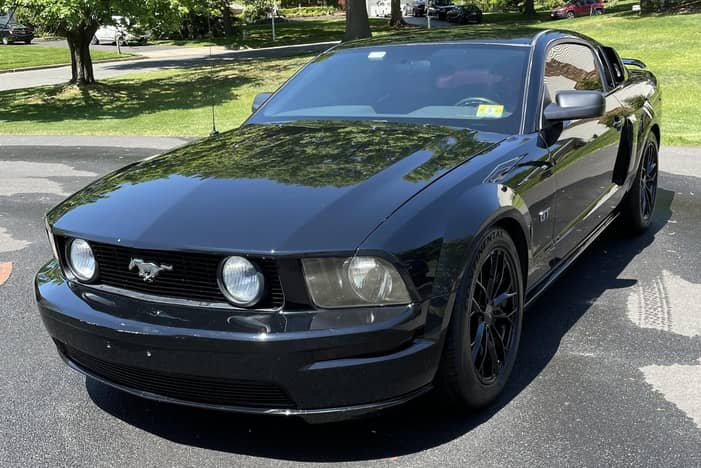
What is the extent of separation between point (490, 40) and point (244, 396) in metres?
2.68

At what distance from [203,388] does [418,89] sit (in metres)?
2.19

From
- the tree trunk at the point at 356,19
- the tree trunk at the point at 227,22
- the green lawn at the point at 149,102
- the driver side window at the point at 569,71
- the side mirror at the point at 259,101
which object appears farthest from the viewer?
the tree trunk at the point at 227,22

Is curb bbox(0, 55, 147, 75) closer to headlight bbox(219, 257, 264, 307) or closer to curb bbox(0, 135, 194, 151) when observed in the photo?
curb bbox(0, 135, 194, 151)

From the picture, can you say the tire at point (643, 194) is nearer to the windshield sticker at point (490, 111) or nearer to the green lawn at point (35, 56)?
the windshield sticker at point (490, 111)

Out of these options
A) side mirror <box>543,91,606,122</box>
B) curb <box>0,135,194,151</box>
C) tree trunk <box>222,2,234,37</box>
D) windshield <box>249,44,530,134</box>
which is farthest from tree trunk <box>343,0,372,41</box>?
tree trunk <box>222,2,234,37</box>

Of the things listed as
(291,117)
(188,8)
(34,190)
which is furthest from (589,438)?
(188,8)

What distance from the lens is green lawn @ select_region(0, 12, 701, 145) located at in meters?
14.1

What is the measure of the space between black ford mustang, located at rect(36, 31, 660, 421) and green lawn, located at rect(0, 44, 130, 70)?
32.9 meters

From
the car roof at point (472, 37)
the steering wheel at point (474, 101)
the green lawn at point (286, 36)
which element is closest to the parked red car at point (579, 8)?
the green lawn at point (286, 36)

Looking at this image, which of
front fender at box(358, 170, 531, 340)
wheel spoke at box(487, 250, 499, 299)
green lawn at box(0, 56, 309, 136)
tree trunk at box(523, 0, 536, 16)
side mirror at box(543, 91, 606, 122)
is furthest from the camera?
tree trunk at box(523, 0, 536, 16)

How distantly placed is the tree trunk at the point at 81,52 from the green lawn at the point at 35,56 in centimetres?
1334

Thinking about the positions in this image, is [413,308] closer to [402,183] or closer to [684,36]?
[402,183]

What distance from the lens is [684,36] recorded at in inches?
990

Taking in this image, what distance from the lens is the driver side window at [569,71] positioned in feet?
13.6
